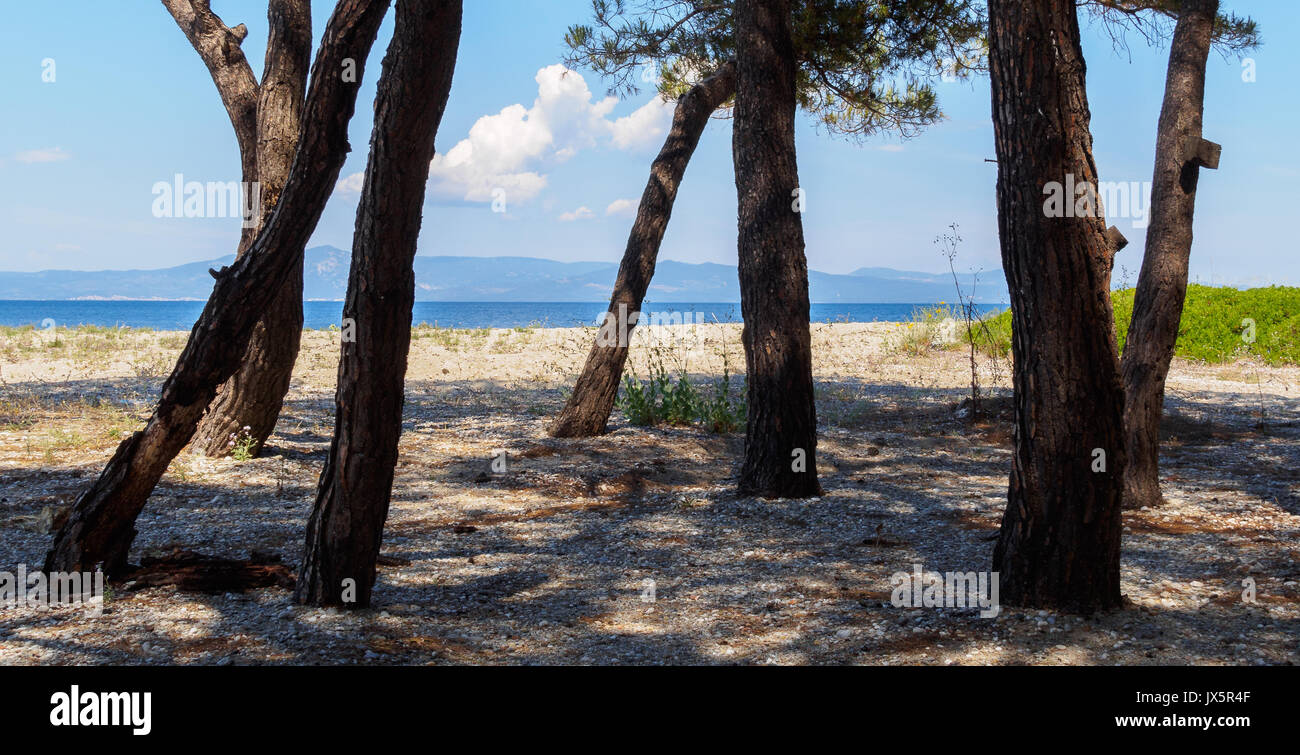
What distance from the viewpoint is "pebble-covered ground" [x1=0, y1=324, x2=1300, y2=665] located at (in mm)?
3762

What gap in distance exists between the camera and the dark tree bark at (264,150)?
294 inches

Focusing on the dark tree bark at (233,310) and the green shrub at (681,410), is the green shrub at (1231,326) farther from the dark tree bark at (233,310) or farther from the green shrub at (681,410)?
the dark tree bark at (233,310)

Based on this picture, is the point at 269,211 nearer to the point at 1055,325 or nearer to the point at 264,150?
the point at 264,150

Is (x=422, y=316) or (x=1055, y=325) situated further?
(x=422, y=316)

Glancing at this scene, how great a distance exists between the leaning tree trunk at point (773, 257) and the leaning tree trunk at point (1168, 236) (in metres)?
2.09

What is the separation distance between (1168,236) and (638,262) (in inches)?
178

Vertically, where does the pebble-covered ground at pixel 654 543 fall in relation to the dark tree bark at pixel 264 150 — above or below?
below

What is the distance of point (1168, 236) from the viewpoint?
5.88m

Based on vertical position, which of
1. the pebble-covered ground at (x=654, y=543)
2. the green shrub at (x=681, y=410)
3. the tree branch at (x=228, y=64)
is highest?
the tree branch at (x=228, y=64)

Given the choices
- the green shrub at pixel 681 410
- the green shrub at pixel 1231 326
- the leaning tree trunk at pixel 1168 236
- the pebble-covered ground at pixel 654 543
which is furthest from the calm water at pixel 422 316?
the leaning tree trunk at pixel 1168 236

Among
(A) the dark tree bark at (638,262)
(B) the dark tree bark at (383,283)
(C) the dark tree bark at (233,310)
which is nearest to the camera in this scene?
(B) the dark tree bark at (383,283)

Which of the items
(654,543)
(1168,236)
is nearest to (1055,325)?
(1168,236)

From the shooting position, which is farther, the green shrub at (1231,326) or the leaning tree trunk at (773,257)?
the green shrub at (1231,326)

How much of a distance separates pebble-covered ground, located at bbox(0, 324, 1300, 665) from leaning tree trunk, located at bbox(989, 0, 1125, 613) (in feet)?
0.99
